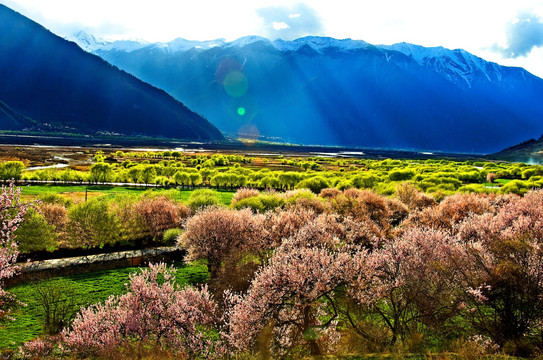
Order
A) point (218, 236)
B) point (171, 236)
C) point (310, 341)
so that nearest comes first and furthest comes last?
point (310, 341), point (218, 236), point (171, 236)

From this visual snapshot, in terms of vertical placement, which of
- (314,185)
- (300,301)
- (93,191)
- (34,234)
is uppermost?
(314,185)

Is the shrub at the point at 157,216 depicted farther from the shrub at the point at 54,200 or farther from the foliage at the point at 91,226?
the shrub at the point at 54,200

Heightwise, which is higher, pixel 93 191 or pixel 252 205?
pixel 252 205

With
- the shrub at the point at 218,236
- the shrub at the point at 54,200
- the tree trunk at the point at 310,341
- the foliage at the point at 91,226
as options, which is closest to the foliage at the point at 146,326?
the tree trunk at the point at 310,341

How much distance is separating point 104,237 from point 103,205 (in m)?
4.37

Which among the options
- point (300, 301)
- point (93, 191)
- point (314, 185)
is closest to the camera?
point (300, 301)

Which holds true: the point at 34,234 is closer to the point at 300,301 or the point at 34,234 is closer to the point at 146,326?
the point at 146,326

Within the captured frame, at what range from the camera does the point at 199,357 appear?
1969cm

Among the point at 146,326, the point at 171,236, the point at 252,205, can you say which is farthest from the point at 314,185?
the point at 146,326

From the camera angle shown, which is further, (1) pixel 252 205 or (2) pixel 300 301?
(1) pixel 252 205

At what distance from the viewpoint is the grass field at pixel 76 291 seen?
23.3 meters

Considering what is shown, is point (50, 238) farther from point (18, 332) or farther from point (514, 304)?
point (514, 304)

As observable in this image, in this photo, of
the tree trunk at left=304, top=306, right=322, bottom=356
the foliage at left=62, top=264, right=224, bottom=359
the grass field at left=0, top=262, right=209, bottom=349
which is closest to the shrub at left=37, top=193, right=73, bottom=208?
the grass field at left=0, top=262, right=209, bottom=349

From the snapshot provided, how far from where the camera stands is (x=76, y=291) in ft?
97.2
